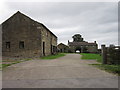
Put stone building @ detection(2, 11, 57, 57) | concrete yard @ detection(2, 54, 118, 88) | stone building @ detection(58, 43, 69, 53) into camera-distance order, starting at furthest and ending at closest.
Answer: stone building @ detection(58, 43, 69, 53) → stone building @ detection(2, 11, 57, 57) → concrete yard @ detection(2, 54, 118, 88)

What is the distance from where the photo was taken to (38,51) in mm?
24453

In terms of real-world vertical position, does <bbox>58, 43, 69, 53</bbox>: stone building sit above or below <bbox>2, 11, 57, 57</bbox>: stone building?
below

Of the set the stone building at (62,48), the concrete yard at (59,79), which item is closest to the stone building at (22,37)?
the concrete yard at (59,79)

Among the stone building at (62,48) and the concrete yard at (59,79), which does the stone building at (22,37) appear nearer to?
the concrete yard at (59,79)

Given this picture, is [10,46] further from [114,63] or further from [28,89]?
Result: [28,89]

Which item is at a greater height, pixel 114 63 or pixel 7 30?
pixel 7 30

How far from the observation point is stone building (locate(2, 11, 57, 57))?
80.9ft

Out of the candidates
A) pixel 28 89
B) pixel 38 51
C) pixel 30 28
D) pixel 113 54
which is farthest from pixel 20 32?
pixel 28 89

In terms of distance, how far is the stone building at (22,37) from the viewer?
2466 centimetres

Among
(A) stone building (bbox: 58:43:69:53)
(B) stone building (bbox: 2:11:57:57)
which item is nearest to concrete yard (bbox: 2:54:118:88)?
(B) stone building (bbox: 2:11:57:57)

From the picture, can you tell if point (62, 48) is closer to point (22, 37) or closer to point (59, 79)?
point (22, 37)

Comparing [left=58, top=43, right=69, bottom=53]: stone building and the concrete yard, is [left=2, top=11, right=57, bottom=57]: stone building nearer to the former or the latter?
the concrete yard

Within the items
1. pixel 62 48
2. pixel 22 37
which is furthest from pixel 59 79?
pixel 62 48

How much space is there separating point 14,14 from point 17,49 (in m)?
6.34
